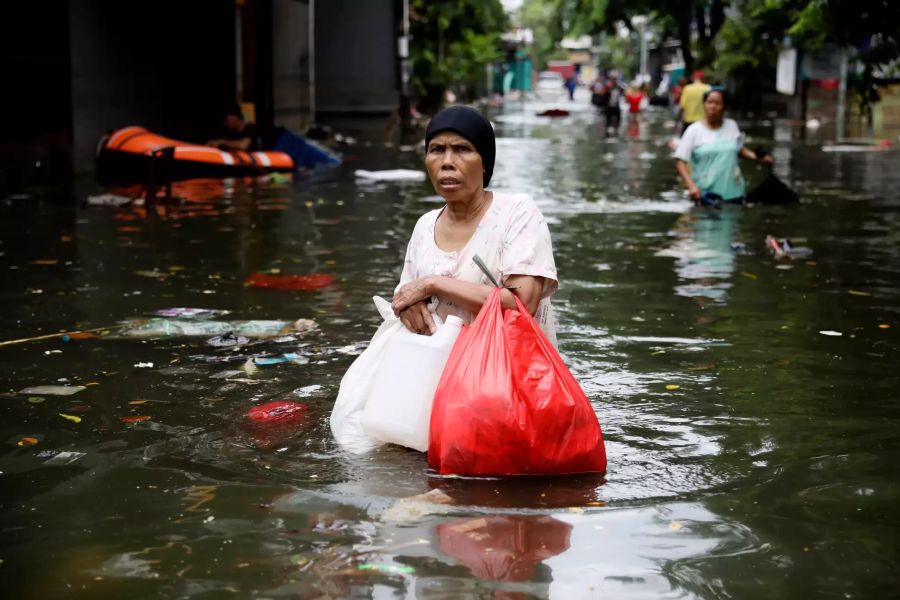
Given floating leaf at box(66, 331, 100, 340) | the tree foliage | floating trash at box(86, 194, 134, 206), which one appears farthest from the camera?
the tree foliage

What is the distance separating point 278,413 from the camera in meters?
5.66

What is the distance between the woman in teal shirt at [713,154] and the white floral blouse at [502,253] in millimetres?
8419

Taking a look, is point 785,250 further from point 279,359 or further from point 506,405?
point 506,405

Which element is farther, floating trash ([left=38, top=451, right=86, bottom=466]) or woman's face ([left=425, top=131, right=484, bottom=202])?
floating trash ([left=38, top=451, right=86, bottom=466])

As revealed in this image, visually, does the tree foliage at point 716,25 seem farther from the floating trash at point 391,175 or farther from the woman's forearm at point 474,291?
the woman's forearm at point 474,291

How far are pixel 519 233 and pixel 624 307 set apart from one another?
3756mm

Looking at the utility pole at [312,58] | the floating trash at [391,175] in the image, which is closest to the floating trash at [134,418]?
the floating trash at [391,175]

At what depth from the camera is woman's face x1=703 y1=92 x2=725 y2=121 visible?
1284 centimetres

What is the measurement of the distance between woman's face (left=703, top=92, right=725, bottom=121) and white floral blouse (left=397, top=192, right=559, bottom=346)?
841 cm

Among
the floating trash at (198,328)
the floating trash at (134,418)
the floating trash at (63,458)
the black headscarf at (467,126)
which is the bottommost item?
the floating trash at (63,458)

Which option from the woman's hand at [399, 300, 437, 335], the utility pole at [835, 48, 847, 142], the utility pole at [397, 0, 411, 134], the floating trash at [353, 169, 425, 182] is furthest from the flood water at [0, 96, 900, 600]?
the utility pole at [835, 48, 847, 142]

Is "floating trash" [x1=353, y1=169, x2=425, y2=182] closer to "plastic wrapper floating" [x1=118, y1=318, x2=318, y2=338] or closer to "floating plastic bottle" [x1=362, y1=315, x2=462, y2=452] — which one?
"plastic wrapper floating" [x1=118, y1=318, x2=318, y2=338]

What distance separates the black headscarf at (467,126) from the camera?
4664 mm

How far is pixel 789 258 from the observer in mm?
10430
